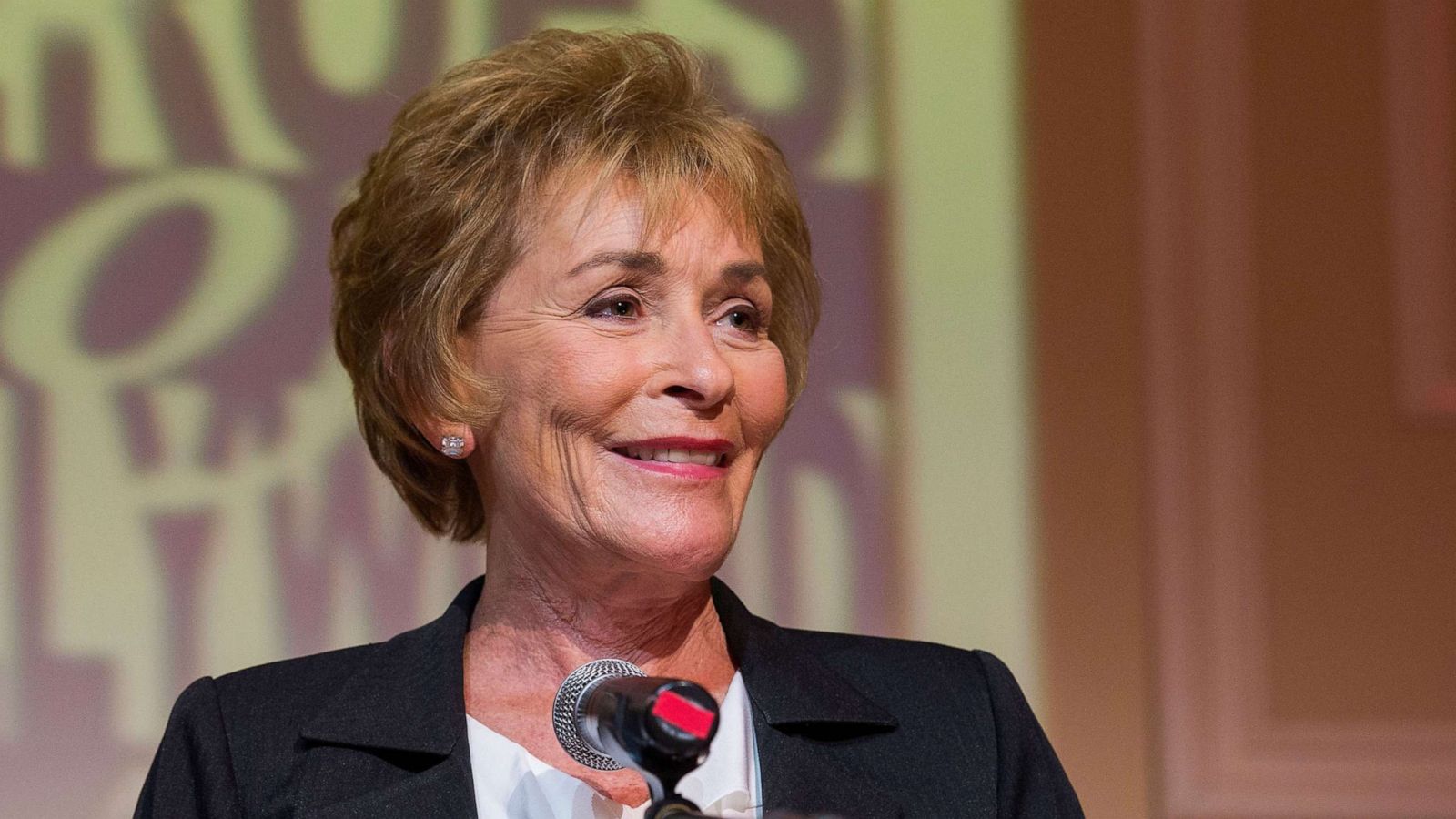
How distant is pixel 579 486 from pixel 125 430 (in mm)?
1348

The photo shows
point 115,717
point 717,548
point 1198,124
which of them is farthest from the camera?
point 1198,124

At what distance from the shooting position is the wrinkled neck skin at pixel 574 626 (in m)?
2.09

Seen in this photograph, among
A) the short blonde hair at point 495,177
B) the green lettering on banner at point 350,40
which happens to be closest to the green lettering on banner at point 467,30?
the green lettering on banner at point 350,40

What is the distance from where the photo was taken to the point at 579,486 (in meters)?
2.01

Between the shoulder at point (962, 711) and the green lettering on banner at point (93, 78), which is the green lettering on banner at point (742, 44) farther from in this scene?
the shoulder at point (962, 711)

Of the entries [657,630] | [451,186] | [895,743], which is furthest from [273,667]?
[895,743]

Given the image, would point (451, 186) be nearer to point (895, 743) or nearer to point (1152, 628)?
point (895, 743)

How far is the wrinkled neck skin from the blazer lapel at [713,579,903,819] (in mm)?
48

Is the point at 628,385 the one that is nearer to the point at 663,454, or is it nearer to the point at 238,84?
the point at 663,454

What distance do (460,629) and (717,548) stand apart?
15.5 inches

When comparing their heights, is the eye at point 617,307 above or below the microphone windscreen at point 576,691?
above

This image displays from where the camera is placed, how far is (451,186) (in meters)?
2.12

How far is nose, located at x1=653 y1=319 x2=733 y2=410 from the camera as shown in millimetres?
1987

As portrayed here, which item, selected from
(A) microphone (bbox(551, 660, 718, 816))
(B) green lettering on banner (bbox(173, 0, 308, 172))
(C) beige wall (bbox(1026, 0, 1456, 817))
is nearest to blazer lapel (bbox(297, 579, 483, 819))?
(A) microphone (bbox(551, 660, 718, 816))
